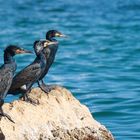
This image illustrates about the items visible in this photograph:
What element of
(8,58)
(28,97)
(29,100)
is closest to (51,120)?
(29,100)

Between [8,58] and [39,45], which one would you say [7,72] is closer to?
[8,58]

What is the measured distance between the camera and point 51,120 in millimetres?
11102

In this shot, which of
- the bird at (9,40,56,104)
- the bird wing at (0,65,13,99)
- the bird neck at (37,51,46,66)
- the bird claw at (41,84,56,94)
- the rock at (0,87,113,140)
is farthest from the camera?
the bird neck at (37,51,46,66)

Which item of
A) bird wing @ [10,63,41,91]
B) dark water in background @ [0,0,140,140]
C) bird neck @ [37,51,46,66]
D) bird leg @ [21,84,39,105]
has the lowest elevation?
dark water in background @ [0,0,140,140]

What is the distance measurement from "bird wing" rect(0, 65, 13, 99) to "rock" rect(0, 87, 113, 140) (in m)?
0.19

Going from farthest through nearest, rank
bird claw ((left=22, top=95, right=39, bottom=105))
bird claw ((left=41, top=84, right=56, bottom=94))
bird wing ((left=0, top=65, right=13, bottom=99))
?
bird claw ((left=41, top=84, right=56, bottom=94)), bird wing ((left=0, top=65, right=13, bottom=99)), bird claw ((left=22, top=95, right=39, bottom=105))

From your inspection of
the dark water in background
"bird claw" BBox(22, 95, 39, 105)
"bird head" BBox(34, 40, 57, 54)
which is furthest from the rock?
the dark water in background

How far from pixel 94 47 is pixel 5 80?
53.6 ft

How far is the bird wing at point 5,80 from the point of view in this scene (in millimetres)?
11258

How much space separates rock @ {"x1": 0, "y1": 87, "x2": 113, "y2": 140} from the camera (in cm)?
1063

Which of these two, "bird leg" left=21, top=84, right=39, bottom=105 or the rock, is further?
"bird leg" left=21, top=84, right=39, bottom=105

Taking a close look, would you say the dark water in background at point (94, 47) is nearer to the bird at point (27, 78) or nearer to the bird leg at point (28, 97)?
the bird at point (27, 78)

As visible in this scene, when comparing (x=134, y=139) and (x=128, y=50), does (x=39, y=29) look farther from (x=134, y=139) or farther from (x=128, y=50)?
(x=134, y=139)

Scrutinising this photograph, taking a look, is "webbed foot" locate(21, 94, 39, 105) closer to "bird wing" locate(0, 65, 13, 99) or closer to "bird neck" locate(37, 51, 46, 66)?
"bird wing" locate(0, 65, 13, 99)
